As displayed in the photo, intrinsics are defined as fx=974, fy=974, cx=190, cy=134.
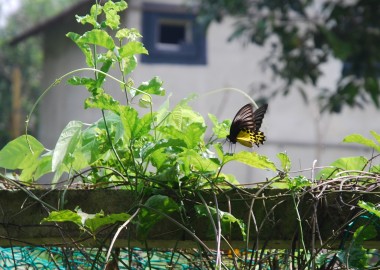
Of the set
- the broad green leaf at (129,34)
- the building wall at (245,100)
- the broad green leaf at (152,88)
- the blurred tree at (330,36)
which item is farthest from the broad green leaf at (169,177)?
the building wall at (245,100)

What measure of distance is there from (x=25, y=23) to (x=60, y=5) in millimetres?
5886

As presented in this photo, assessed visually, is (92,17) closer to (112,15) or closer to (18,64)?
(112,15)

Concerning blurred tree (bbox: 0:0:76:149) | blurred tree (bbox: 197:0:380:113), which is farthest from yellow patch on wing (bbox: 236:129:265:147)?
blurred tree (bbox: 0:0:76:149)

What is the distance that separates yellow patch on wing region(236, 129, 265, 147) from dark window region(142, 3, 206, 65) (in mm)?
13264

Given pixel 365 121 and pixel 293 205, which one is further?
pixel 365 121

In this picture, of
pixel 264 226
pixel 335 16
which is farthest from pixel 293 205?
pixel 335 16

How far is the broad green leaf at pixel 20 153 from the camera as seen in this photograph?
1793 mm

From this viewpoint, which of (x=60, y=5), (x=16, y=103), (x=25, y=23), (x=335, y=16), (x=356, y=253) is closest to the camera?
(x=356, y=253)

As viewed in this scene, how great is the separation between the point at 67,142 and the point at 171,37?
14737 millimetres

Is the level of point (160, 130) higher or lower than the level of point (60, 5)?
lower

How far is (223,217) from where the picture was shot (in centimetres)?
162

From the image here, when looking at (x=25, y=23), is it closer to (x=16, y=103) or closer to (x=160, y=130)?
(x=16, y=103)

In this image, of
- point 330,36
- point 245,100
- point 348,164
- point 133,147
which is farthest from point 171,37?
point 133,147

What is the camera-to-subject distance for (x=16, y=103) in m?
20.4
